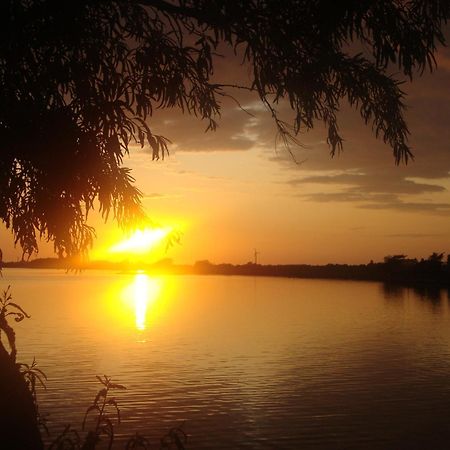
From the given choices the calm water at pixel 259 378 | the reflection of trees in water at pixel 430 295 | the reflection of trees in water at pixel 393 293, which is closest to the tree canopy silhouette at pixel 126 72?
the calm water at pixel 259 378

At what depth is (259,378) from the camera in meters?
27.7

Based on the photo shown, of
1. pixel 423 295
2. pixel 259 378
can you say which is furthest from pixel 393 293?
pixel 259 378

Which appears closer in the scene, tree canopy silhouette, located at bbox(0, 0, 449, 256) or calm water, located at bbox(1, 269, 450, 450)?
tree canopy silhouette, located at bbox(0, 0, 449, 256)

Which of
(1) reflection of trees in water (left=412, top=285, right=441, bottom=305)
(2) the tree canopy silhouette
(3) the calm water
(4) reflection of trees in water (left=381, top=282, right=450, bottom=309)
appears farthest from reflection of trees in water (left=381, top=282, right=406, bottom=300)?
(2) the tree canopy silhouette

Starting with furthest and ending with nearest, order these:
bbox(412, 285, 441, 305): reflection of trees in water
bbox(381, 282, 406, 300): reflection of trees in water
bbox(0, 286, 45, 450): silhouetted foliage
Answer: bbox(381, 282, 406, 300): reflection of trees in water → bbox(412, 285, 441, 305): reflection of trees in water → bbox(0, 286, 45, 450): silhouetted foliage

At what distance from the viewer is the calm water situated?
18.6 metres

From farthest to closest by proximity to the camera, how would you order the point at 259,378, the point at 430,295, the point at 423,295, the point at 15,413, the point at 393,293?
the point at 393,293
the point at 430,295
the point at 423,295
the point at 259,378
the point at 15,413

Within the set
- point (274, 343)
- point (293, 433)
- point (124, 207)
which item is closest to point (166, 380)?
point (293, 433)

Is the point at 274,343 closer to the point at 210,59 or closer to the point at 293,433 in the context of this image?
the point at 293,433

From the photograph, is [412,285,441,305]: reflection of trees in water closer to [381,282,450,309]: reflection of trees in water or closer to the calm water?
[381,282,450,309]: reflection of trees in water

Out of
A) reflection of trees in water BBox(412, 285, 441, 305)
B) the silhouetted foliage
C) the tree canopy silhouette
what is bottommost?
reflection of trees in water BBox(412, 285, 441, 305)

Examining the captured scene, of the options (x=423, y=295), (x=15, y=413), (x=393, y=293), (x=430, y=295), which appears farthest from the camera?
(x=393, y=293)

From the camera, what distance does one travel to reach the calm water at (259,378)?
18625mm

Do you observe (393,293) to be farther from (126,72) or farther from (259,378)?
(126,72)
